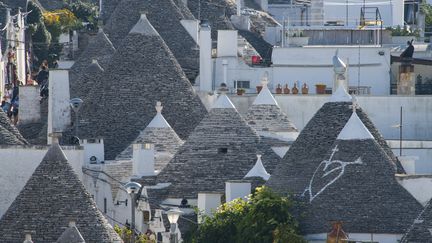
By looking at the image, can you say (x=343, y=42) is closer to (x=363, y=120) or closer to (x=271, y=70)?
(x=271, y=70)

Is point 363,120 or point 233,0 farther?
point 233,0

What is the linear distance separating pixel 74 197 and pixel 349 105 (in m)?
11.5

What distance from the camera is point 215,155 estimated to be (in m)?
92.0

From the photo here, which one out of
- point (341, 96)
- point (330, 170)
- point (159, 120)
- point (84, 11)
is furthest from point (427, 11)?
point (330, 170)

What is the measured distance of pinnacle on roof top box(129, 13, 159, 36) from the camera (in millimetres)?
103250

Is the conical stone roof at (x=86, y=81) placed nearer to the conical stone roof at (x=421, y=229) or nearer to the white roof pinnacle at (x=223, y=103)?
the white roof pinnacle at (x=223, y=103)

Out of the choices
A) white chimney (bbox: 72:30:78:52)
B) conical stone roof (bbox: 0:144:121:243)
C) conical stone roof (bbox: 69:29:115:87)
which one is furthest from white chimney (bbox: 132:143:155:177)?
white chimney (bbox: 72:30:78:52)

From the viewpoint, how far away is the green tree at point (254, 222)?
80.3 meters

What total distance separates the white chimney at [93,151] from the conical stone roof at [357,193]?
13.0 meters

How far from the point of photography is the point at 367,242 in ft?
259

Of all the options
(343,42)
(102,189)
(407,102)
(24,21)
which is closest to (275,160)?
(102,189)

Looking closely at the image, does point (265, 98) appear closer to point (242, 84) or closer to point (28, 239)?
point (242, 84)

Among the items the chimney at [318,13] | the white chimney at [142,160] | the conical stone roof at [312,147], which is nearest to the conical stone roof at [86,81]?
the chimney at [318,13]

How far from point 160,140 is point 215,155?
180 inches
